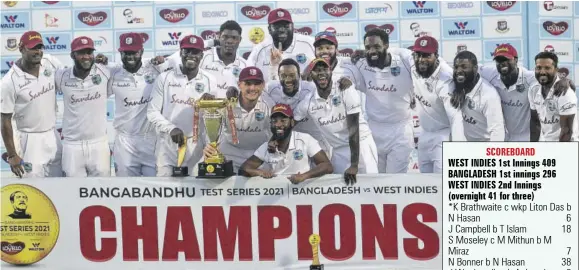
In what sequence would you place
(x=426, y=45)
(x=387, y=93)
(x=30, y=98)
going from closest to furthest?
(x=426, y=45)
(x=387, y=93)
(x=30, y=98)

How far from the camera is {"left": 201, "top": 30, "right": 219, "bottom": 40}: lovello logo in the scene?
916cm

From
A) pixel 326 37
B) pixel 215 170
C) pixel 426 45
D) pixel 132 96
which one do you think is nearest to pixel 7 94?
pixel 132 96

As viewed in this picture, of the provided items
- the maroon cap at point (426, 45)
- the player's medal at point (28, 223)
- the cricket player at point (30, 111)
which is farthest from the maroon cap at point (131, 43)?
the maroon cap at point (426, 45)

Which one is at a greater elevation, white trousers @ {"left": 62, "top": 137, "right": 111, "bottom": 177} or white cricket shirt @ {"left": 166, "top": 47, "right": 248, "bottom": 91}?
white cricket shirt @ {"left": 166, "top": 47, "right": 248, "bottom": 91}

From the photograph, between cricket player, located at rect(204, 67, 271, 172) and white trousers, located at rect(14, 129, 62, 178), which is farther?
white trousers, located at rect(14, 129, 62, 178)

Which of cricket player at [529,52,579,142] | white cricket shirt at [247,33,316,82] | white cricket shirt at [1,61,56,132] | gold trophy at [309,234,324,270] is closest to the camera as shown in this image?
gold trophy at [309,234,324,270]

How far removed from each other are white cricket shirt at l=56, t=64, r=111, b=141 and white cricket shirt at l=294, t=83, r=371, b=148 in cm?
183

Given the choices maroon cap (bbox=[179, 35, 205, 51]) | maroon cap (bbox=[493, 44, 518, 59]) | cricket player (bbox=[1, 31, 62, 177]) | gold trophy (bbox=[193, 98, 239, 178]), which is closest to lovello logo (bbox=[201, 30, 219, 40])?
maroon cap (bbox=[179, 35, 205, 51])

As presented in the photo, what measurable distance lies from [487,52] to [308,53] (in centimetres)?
164

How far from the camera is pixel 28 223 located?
918 centimetres

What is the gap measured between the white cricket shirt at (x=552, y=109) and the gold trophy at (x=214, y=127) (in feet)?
9.02

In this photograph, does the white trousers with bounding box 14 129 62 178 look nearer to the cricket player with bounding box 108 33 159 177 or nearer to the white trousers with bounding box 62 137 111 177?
the white trousers with bounding box 62 137 111 177

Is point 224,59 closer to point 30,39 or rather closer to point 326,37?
point 326,37

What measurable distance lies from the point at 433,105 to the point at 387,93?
0.44m
